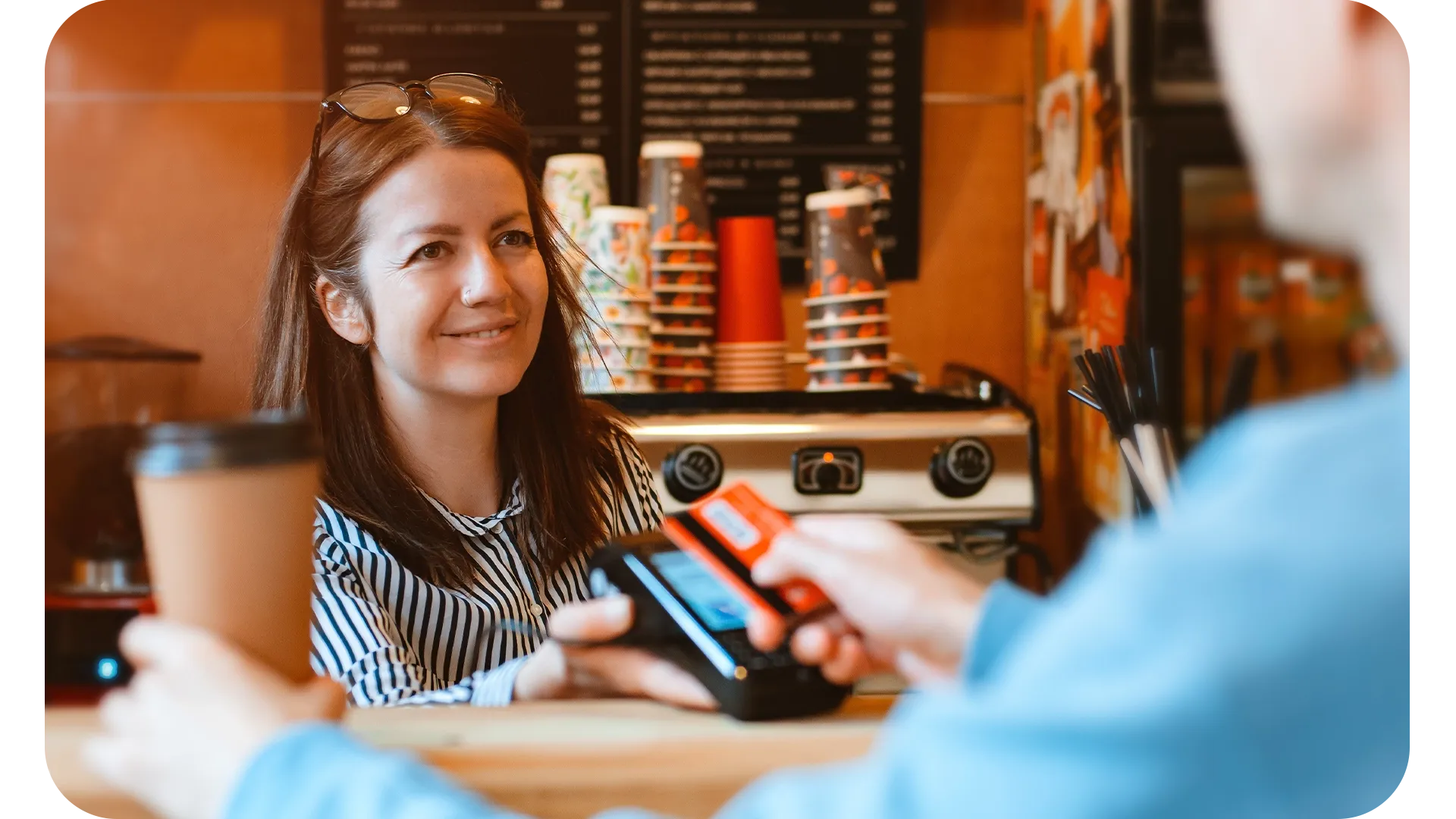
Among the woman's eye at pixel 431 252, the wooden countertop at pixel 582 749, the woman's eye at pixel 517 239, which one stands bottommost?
the wooden countertop at pixel 582 749

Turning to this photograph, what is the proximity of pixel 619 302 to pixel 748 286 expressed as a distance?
0.71 feet

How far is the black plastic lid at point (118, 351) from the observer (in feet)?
5.75

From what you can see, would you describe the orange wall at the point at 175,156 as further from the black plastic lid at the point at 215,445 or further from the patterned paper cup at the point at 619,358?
the black plastic lid at the point at 215,445

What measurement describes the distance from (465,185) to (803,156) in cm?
106

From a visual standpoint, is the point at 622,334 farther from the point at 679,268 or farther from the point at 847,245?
the point at 847,245

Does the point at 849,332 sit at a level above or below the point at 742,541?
above

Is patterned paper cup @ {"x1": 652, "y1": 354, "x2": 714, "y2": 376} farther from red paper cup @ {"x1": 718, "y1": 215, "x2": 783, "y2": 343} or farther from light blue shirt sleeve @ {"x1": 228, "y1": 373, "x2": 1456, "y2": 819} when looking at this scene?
light blue shirt sleeve @ {"x1": 228, "y1": 373, "x2": 1456, "y2": 819}

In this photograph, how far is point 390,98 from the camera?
1.10m

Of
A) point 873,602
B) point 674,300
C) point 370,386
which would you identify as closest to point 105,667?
point 370,386

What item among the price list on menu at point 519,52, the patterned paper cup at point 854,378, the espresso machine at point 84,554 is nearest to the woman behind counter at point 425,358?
the espresso machine at point 84,554

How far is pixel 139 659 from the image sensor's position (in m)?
0.51

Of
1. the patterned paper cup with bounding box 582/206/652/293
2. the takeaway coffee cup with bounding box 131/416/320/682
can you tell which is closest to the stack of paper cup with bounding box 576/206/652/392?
the patterned paper cup with bounding box 582/206/652/293

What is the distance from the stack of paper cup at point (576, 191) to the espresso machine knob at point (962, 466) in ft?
1.93
